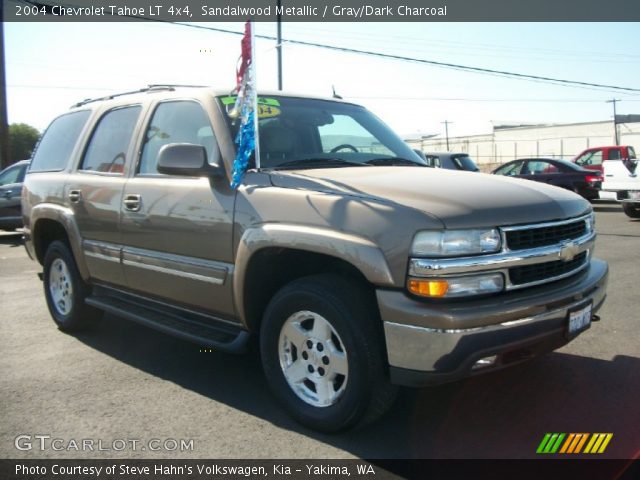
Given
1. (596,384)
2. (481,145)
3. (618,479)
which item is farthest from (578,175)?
(481,145)

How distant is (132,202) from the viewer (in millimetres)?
4211

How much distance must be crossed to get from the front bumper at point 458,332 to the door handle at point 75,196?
3.09 metres

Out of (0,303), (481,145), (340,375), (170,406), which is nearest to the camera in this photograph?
(340,375)

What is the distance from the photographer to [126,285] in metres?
4.49

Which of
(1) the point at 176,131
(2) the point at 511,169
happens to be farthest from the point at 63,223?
(2) the point at 511,169

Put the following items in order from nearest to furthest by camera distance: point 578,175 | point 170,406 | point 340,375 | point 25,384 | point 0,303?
point 340,375 → point 170,406 → point 25,384 → point 0,303 → point 578,175

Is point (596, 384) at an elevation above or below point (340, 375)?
below

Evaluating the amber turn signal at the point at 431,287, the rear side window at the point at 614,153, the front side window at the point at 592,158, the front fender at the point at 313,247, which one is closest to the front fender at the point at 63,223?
the front fender at the point at 313,247

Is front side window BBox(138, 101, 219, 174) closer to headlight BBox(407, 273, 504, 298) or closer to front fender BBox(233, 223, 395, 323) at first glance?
front fender BBox(233, 223, 395, 323)

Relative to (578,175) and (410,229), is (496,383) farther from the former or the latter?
(578,175)

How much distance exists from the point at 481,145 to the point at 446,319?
67168mm

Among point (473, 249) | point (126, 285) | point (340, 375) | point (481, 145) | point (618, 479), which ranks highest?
point (481, 145)

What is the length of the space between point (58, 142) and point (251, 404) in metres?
3.44

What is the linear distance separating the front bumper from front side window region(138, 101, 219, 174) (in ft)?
5.62
